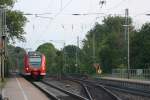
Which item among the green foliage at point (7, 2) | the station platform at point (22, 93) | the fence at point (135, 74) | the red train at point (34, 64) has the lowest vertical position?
the station platform at point (22, 93)

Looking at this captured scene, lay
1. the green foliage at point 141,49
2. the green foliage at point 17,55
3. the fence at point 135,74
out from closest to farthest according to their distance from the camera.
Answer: the fence at point 135,74
the green foliage at point 141,49
the green foliage at point 17,55

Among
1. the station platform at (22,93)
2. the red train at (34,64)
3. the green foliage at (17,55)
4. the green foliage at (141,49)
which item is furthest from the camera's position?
the green foliage at (17,55)

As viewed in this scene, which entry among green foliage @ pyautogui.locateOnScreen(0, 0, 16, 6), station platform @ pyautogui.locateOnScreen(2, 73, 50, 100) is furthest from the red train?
station platform @ pyautogui.locateOnScreen(2, 73, 50, 100)

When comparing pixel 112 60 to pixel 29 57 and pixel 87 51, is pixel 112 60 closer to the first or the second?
pixel 87 51

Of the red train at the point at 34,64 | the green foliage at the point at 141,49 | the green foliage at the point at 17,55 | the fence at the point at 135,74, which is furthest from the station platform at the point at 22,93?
the green foliage at the point at 141,49

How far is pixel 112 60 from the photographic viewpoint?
84.9m

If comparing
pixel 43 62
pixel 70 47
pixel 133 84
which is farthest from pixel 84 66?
pixel 70 47

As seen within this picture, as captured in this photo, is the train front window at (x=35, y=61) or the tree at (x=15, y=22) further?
the tree at (x=15, y=22)

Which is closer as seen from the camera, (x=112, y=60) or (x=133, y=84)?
(x=133, y=84)

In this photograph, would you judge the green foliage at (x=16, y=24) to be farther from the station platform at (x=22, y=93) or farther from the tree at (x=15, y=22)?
the station platform at (x=22, y=93)

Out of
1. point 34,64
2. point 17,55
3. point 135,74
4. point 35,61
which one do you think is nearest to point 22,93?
point 35,61

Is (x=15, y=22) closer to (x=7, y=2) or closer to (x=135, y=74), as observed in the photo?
(x=7, y=2)

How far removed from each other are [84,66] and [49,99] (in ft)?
214

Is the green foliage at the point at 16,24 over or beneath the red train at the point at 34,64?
over
